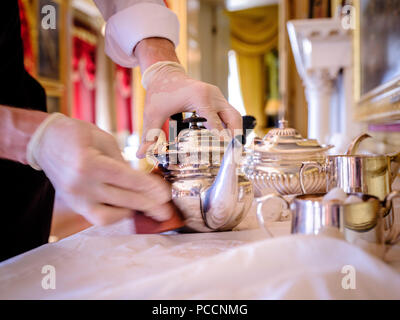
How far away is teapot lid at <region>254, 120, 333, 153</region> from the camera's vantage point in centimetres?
72

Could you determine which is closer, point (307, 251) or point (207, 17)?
point (307, 251)

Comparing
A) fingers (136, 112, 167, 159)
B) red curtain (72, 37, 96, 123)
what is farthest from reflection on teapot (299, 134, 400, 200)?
red curtain (72, 37, 96, 123)

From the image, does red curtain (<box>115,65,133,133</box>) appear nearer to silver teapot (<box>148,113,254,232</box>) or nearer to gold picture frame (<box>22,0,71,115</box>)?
gold picture frame (<box>22,0,71,115</box>)

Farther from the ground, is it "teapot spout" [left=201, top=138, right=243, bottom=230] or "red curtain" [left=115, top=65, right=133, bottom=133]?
"red curtain" [left=115, top=65, right=133, bottom=133]

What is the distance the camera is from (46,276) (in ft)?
1.16

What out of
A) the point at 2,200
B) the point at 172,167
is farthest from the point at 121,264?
the point at 2,200

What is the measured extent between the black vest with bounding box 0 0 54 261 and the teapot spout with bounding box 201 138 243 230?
365 millimetres

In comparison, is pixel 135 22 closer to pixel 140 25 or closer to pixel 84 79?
pixel 140 25

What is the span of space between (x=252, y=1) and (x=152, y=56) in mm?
5991

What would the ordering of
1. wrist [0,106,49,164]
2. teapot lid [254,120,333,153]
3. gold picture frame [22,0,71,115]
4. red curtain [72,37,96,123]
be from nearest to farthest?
wrist [0,106,49,164]
teapot lid [254,120,333,153]
gold picture frame [22,0,71,115]
red curtain [72,37,96,123]

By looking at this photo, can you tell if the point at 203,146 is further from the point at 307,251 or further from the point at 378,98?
the point at 378,98

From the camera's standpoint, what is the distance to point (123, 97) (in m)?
6.66

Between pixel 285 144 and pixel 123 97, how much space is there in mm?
6228

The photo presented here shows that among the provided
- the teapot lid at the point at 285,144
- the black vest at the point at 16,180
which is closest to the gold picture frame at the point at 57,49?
the black vest at the point at 16,180
